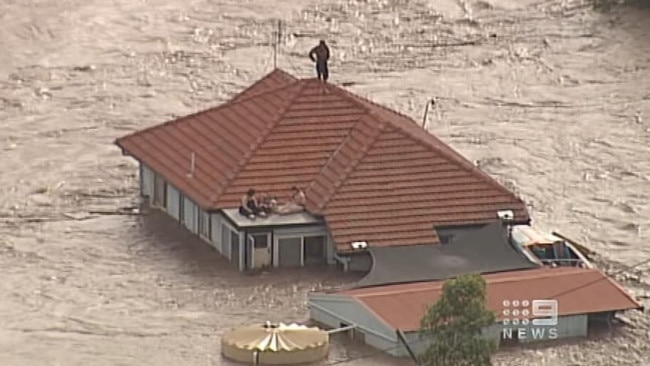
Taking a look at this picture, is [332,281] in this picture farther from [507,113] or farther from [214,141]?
[507,113]

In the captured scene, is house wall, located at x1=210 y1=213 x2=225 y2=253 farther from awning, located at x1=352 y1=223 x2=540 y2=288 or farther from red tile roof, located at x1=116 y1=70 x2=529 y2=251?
awning, located at x1=352 y1=223 x2=540 y2=288

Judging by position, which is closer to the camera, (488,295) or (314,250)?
(488,295)

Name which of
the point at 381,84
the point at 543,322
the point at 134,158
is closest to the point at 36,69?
the point at 381,84

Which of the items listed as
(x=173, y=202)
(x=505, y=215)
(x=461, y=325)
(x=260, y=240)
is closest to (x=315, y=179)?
(x=260, y=240)

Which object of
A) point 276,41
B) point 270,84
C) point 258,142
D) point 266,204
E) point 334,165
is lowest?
point 266,204

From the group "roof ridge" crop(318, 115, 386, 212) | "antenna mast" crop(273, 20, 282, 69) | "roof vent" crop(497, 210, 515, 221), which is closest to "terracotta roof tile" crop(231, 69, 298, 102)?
"roof ridge" crop(318, 115, 386, 212)

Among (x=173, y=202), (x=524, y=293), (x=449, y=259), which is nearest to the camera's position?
(x=524, y=293)

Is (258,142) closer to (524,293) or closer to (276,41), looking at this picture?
(524,293)
